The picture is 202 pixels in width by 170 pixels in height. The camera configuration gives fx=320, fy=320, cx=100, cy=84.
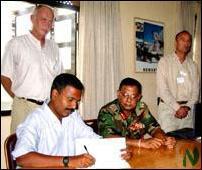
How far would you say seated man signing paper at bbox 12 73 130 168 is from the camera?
1.71 meters

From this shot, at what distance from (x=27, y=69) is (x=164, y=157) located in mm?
1550

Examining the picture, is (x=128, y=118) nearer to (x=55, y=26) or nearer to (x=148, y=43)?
(x=55, y=26)

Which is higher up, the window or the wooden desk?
the window

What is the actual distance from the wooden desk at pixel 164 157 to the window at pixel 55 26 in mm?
2118

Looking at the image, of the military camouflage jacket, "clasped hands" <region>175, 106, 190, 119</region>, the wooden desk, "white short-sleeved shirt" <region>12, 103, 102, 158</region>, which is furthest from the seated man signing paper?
"clasped hands" <region>175, 106, 190, 119</region>

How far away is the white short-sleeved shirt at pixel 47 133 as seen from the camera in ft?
5.80

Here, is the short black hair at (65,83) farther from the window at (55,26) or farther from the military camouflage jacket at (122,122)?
the window at (55,26)

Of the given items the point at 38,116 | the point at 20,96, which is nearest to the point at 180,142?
the point at 38,116

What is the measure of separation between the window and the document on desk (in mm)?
2339

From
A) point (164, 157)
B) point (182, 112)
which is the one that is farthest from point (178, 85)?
point (164, 157)

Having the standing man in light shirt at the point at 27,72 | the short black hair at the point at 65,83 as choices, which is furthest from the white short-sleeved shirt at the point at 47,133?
the standing man in light shirt at the point at 27,72

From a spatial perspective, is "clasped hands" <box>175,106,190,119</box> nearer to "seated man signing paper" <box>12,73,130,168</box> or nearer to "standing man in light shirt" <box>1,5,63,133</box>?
"standing man in light shirt" <box>1,5,63,133</box>

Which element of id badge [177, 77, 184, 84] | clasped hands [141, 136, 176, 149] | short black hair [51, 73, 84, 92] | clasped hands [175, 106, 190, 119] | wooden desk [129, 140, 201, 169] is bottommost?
wooden desk [129, 140, 201, 169]

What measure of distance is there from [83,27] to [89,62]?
1.61ft
